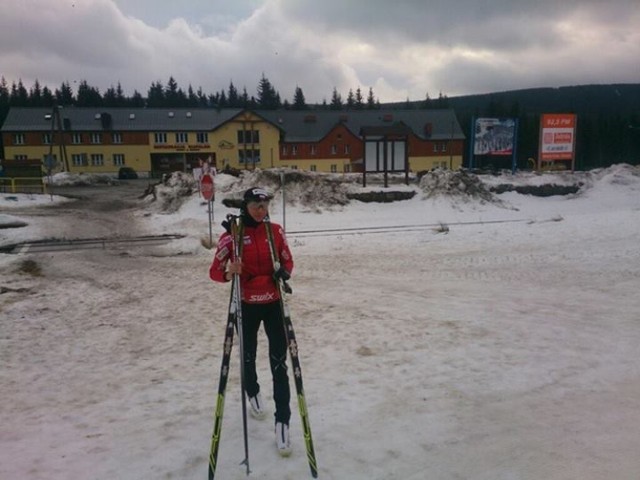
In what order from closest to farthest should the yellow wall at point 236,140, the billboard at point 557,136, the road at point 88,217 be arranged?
1. the road at point 88,217
2. the billboard at point 557,136
3. the yellow wall at point 236,140

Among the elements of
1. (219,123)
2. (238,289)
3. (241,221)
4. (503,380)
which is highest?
(219,123)

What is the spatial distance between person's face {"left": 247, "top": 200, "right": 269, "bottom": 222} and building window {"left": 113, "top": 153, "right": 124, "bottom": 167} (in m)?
69.6

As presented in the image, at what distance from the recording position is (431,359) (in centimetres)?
661

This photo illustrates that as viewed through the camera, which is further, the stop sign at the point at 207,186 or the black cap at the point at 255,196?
the stop sign at the point at 207,186

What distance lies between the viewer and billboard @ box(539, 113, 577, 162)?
3153 cm

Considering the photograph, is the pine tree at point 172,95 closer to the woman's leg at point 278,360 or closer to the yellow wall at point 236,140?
the yellow wall at point 236,140

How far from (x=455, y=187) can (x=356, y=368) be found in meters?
20.6

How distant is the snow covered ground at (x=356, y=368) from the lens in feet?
14.4

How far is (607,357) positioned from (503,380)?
183cm

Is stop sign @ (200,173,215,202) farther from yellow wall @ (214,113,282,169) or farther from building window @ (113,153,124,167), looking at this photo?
building window @ (113,153,124,167)

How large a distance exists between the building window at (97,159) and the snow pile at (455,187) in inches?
2182

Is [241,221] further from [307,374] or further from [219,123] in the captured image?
[219,123]

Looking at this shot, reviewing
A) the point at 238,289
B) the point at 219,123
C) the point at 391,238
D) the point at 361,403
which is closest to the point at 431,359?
the point at 361,403

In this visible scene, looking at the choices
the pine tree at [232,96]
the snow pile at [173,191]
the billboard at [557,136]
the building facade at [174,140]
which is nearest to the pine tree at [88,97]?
the pine tree at [232,96]
